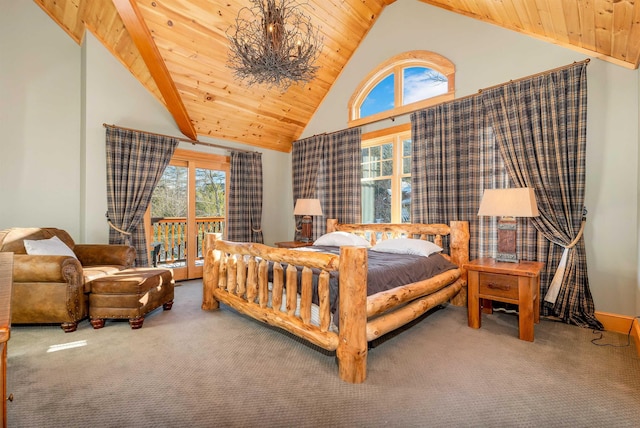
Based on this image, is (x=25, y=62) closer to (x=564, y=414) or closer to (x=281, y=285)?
(x=281, y=285)

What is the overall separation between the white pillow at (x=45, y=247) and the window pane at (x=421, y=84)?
4.36 meters

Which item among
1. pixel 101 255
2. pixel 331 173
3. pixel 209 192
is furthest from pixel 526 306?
pixel 209 192

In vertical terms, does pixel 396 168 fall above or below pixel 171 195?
above

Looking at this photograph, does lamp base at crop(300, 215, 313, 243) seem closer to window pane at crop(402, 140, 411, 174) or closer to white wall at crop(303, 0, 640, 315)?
window pane at crop(402, 140, 411, 174)

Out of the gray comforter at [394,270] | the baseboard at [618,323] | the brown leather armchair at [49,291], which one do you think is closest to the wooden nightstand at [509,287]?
the gray comforter at [394,270]

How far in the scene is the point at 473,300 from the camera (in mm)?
2689

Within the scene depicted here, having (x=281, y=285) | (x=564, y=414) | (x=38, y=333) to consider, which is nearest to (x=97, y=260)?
(x=38, y=333)

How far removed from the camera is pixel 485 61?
10.8ft

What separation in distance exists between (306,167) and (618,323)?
170 inches

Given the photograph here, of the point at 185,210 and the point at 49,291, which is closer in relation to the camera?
the point at 49,291

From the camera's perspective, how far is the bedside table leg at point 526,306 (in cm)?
240

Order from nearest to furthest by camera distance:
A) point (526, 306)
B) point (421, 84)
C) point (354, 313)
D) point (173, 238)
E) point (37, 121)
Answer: point (354, 313) → point (526, 306) → point (37, 121) → point (421, 84) → point (173, 238)

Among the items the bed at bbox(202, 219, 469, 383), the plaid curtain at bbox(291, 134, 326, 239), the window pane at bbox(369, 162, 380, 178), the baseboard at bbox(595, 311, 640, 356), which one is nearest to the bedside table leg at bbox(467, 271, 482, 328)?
the bed at bbox(202, 219, 469, 383)

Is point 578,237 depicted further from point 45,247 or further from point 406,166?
point 45,247
